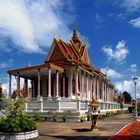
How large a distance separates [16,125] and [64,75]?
30.6 meters

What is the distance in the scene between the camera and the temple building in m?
43.1

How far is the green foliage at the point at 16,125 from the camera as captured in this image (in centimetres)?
1583

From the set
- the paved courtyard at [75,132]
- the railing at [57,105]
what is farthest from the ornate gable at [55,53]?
the paved courtyard at [75,132]

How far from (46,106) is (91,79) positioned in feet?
61.6

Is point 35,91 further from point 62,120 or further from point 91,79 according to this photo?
point 62,120

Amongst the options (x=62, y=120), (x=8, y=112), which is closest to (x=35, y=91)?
(x=62, y=120)

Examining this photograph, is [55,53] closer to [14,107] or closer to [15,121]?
[14,107]

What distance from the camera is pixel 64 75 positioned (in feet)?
152

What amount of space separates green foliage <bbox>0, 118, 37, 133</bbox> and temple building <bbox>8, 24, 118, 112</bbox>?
22.8 meters

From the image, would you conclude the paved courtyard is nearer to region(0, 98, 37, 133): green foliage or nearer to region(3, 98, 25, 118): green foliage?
region(0, 98, 37, 133): green foliage

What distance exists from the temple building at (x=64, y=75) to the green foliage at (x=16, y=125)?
896 inches

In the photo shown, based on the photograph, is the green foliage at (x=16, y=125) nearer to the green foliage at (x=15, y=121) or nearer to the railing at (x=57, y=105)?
the green foliage at (x=15, y=121)

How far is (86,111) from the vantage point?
1318 inches

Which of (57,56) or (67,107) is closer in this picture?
(67,107)
